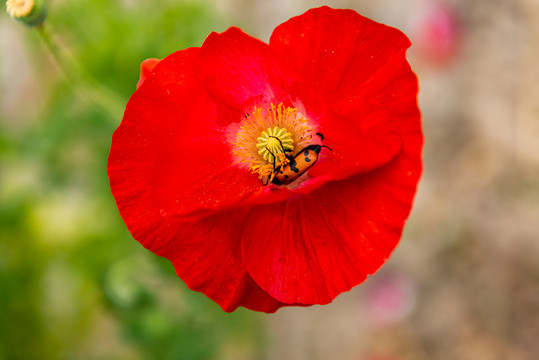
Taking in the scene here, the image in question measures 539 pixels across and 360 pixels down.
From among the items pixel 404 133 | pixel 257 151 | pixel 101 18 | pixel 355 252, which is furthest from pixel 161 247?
pixel 101 18

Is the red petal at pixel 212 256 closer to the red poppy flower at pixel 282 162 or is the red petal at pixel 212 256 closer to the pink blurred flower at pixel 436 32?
the red poppy flower at pixel 282 162

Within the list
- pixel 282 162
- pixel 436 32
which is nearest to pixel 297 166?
pixel 282 162

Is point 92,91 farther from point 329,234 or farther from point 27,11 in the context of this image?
point 329,234

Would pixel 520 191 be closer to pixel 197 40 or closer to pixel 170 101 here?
pixel 197 40


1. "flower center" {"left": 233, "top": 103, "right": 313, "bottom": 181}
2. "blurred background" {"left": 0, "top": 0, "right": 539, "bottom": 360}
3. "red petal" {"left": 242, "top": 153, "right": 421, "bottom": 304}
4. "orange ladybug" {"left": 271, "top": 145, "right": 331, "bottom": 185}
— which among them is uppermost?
"flower center" {"left": 233, "top": 103, "right": 313, "bottom": 181}

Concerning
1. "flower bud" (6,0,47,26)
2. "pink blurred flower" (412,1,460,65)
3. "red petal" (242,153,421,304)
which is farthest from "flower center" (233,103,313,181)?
"pink blurred flower" (412,1,460,65)

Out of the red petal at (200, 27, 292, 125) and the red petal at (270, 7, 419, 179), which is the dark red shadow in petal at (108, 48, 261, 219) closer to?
the red petal at (200, 27, 292, 125)

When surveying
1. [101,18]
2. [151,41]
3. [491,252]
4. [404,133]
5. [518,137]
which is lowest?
[491,252]
